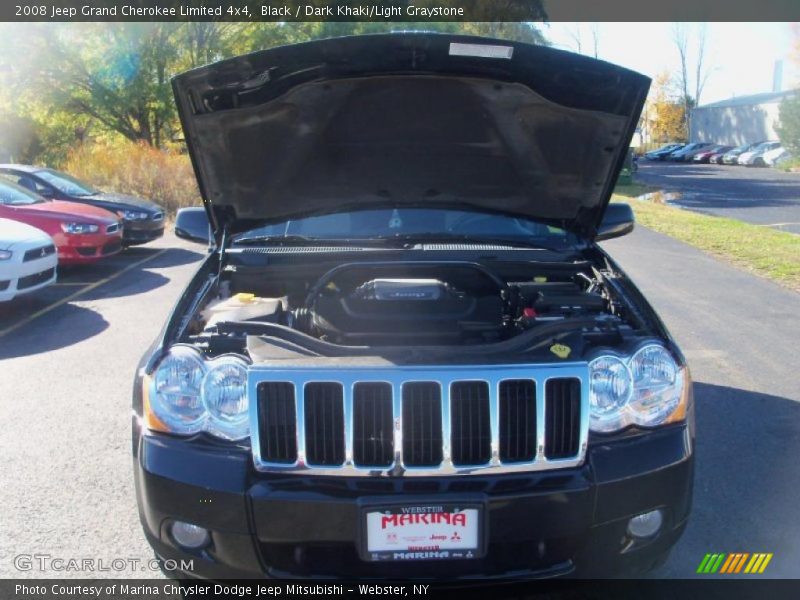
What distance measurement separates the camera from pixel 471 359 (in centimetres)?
271

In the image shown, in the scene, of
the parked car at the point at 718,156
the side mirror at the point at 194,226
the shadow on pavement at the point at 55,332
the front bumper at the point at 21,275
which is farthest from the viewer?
the parked car at the point at 718,156

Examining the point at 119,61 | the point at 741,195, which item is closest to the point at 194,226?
the point at 119,61

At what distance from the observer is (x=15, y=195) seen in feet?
35.1

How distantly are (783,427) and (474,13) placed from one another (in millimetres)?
27186

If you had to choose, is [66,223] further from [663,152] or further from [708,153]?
[663,152]

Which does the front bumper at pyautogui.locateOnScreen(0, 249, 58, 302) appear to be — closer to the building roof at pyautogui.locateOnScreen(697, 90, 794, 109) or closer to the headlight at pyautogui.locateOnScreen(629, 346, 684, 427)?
the headlight at pyautogui.locateOnScreen(629, 346, 684, 427)

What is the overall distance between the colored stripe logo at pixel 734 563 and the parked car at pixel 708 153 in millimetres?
59216

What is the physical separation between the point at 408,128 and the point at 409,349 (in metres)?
1.43

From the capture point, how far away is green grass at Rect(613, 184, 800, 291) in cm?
1043

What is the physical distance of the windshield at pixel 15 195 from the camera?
10512mm

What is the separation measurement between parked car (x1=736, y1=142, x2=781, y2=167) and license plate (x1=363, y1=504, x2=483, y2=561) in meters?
54.0

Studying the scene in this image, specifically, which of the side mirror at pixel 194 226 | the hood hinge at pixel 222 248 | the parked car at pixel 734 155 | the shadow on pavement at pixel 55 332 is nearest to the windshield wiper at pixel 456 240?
the hood hinge at pixel 222 248

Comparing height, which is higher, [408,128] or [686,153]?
[408,128]

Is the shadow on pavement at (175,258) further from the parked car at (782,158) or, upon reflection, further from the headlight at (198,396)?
the parked car at (782,158)
